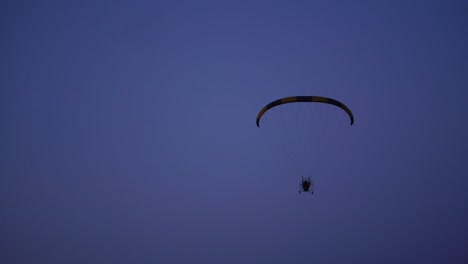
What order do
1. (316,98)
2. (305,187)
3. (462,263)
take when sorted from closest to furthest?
(316,98)
(305,187)
(462,263)

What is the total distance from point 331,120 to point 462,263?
2030 cm

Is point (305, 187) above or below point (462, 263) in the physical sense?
below

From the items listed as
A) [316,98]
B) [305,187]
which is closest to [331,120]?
[305,187]

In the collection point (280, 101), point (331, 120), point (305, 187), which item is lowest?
point (305, 187)

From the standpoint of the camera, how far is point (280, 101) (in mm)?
18250

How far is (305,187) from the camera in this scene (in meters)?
21.1

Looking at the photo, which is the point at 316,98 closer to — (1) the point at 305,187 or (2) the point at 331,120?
(1) the point at 305,187

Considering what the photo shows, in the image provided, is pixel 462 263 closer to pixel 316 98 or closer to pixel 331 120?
pixel 331 120

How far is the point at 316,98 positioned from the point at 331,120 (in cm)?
1991

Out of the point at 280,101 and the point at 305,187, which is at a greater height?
the point at 280,101

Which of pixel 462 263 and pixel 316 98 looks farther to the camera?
pixel 462 263

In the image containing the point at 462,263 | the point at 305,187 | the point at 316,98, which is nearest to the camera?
the point at 316,98

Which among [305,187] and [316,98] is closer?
[316,98]

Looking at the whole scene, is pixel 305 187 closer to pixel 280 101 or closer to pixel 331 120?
pixel 280 101
